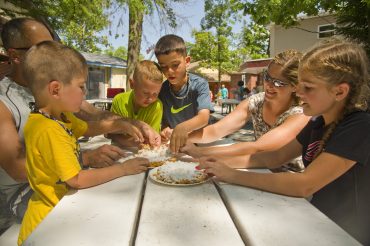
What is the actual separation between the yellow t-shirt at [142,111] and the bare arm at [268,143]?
32.9 inches

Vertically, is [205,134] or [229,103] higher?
[229,103]

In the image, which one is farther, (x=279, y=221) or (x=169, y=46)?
(x=169, y=46)

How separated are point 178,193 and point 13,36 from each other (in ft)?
5.61

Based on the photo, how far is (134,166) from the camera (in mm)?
1844

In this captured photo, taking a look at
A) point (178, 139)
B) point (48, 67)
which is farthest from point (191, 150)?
point (48, 67)

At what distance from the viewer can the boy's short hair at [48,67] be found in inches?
67.0

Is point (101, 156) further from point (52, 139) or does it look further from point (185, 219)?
point (185, 219)

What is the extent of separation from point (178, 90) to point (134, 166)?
157 cm

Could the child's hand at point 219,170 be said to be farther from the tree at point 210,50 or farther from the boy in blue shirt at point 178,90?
the tree at point 210,50

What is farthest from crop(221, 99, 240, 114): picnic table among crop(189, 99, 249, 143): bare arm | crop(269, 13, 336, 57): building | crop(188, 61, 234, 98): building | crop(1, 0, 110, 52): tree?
crop(188, 61, 234, 98): building

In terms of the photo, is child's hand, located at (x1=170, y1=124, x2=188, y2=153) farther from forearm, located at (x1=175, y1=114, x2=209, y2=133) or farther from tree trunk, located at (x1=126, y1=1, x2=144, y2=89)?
tree trunk, located at (x1=126, y1=1, x2=144, y2=89)

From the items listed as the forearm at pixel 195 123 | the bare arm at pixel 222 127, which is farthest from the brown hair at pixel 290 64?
the forearm at pixel 195 123

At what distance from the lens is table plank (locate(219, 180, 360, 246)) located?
1.08 metres

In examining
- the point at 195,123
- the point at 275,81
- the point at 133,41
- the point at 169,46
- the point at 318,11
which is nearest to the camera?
the point at 275,81
